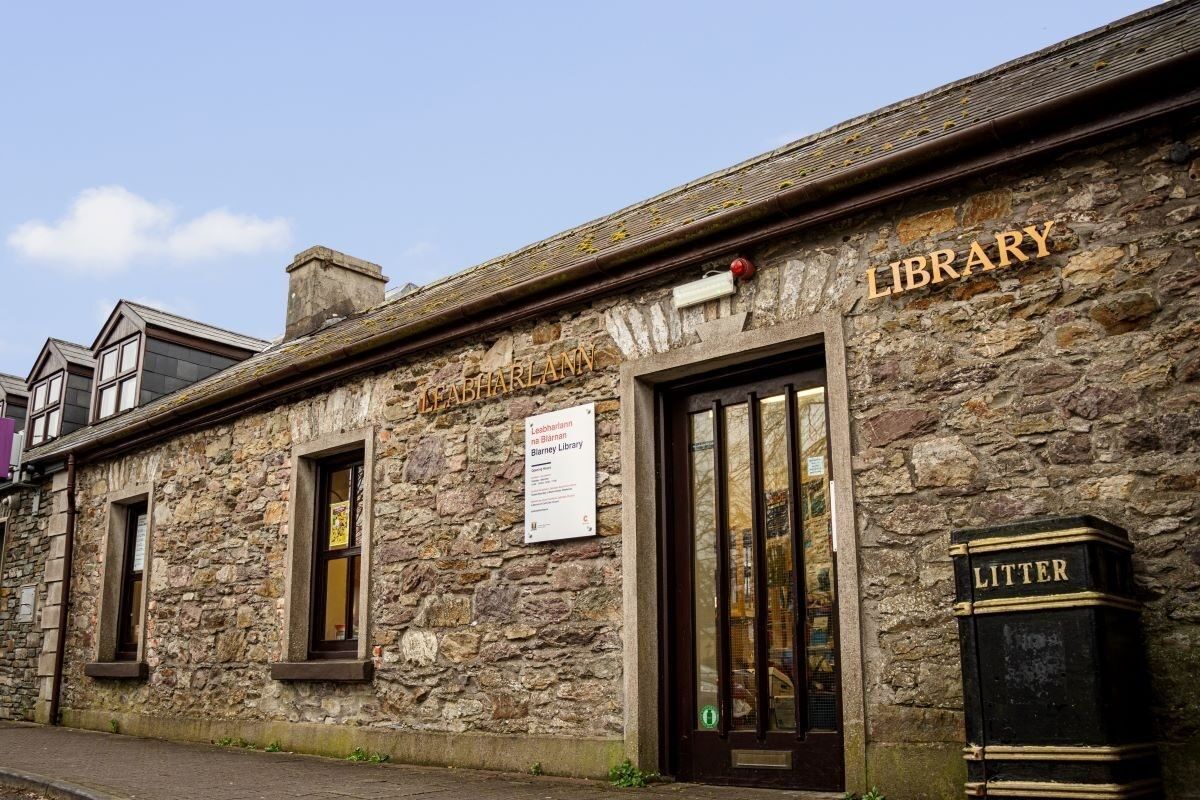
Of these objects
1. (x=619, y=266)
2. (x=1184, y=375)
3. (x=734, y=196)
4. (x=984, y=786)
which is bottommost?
(x=984, y=786)

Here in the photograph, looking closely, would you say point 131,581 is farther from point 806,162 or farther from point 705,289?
point 806,162

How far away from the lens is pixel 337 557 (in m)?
8.99

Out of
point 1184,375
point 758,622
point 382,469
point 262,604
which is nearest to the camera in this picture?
point 1184,375

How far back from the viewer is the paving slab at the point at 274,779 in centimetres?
573

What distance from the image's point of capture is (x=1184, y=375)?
15.4 feet

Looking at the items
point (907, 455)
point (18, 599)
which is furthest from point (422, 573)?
point (18, 599)

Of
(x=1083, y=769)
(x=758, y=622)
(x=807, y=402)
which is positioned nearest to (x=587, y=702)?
(x=758, y=622)

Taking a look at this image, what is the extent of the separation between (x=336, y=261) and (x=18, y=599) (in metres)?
5.64

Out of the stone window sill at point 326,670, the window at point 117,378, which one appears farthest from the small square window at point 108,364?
the stone window sill at point 326,670

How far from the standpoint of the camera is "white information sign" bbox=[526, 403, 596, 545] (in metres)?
6.80

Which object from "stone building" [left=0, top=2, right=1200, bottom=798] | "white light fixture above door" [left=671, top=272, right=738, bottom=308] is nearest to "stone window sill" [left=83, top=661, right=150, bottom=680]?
"stone building" [left=0, top=2, right=1200, bottom=798]

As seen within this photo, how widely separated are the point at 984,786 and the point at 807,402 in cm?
252

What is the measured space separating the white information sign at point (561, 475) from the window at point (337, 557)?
6.92 ft

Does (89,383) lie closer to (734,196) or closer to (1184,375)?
(734,196)
